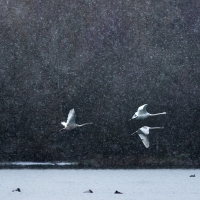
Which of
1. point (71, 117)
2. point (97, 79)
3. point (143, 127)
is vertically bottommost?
point (143, 127)

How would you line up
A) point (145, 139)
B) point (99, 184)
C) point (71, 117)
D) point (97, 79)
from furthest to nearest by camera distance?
point (97, 79) → point (145, 139) → point (71, 117) → point (99, 184)

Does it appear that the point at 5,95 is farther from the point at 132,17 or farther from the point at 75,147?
the point at 132,17

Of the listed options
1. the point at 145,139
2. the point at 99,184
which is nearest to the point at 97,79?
the point at 145,139

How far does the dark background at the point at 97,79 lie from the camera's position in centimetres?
837

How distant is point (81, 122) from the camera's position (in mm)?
8422

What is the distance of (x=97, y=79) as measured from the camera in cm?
840

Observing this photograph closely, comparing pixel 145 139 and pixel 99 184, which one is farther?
pixel 145 139

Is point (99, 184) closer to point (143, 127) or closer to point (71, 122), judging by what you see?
point (71, 122)

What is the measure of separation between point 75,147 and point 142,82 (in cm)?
102

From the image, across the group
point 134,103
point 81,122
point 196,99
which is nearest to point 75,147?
point 81,122

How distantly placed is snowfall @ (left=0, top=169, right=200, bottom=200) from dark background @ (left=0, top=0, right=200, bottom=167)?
0.18 m

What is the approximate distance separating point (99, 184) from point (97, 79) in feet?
4.29

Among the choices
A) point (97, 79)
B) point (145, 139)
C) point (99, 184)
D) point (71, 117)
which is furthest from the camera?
point (97, 79)

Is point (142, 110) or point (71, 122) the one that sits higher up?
point (142, 110)
